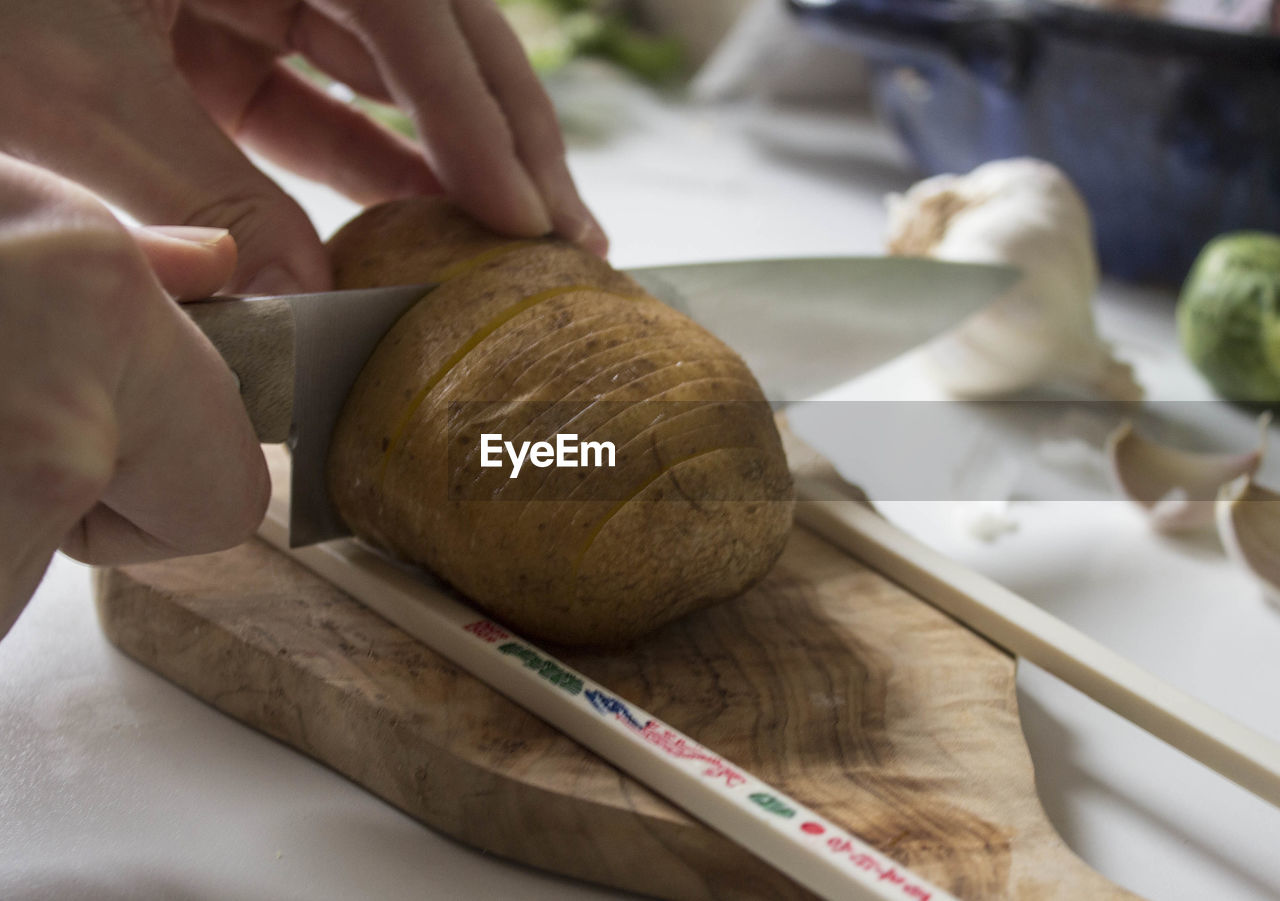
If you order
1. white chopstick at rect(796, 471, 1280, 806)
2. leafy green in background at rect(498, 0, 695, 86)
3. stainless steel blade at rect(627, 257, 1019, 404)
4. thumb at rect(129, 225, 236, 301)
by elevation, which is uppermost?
thumb at rect(129, 225, 236, 301)

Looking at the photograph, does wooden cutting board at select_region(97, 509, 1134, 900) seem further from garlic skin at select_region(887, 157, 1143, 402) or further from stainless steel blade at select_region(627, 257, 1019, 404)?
garlic skin at select_region(887, 157, 1143, 402)

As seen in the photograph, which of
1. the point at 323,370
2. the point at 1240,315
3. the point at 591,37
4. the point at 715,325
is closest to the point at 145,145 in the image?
the point at 323,370

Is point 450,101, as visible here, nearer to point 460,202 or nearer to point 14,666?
point 460,202

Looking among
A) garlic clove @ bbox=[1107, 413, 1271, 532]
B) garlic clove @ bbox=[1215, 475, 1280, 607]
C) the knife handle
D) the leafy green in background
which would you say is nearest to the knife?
the knife handle

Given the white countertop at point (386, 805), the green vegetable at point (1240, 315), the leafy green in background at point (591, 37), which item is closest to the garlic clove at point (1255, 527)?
the white countertop at point (386, 805)

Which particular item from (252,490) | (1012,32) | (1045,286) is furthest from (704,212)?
→ (252,490)

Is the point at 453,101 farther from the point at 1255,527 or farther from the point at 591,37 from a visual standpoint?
the point at 591,37

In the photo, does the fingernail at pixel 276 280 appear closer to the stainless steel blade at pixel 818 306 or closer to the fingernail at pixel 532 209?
the fingernail at pixel 532 209
